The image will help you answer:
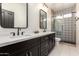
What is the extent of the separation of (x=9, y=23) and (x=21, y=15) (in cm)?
56

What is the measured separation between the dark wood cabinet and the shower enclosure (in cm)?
431

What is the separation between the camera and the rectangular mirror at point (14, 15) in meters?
1.87

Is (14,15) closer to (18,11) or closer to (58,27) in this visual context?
(18,11)

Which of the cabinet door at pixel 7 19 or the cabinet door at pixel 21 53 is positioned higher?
the cabinet door at pixel 7 19

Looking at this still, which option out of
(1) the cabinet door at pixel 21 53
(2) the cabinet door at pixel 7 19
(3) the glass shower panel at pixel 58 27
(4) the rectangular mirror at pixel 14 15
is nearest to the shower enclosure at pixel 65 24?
(3) the glass shower panel at pixel 58 27

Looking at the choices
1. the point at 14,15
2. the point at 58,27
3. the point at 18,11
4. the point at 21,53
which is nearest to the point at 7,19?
the point at 14,15

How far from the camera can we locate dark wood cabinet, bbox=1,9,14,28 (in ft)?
6.01

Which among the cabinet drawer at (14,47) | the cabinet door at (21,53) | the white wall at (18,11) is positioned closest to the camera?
the cabinet drawer at (14,47)

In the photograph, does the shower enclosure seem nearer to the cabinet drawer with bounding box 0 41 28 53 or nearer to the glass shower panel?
the glass shower panel

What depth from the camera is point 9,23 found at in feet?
6.54

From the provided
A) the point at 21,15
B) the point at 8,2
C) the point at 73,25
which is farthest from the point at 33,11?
the point at 73,25

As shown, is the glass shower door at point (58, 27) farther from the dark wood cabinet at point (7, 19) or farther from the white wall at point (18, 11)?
the dark wood cabinet at point (7, 19)

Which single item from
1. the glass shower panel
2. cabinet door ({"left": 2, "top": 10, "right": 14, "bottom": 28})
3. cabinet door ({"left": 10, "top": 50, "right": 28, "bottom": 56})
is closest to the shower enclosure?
the glass shower panel

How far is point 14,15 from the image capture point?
2.13m
